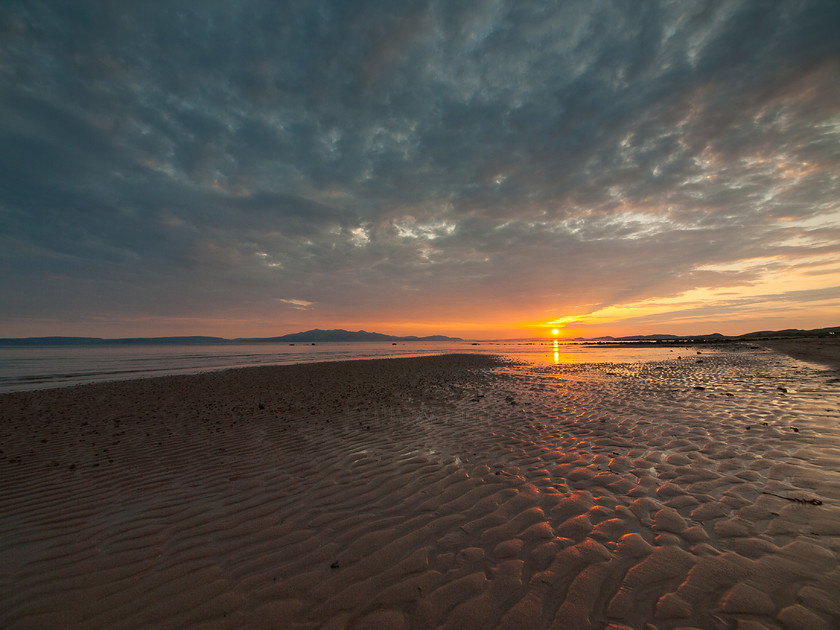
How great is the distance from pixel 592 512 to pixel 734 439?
515 cm

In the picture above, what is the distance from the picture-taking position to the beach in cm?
305

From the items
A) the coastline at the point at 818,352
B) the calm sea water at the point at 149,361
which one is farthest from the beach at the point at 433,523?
the coastline at the point at 818,352

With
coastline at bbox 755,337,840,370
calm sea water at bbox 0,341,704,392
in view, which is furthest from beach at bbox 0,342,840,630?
coastline at bbox 755,337,840,370

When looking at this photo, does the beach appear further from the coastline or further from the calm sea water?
the coastline

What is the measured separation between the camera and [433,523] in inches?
176

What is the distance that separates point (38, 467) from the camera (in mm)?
7168

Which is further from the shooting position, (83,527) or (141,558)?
(83,527)

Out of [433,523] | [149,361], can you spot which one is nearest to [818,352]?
[433,523]

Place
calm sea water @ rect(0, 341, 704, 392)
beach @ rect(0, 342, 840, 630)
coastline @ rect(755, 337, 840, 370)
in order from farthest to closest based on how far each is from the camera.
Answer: calm sea water @ rect(0, 341, 704, 392), coastline @ rect(755, 337, 840, 370), beach @ rect(0, 342, 840, 630)

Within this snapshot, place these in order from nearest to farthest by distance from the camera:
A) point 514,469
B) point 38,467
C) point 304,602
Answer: point 304,602, point 514,469, point 38,467

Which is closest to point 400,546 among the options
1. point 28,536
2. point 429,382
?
point 28,536

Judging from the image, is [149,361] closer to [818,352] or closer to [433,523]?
[433,523]

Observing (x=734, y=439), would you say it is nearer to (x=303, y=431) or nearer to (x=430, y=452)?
(x=430, y=452)

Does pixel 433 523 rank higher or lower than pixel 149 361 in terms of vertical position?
lower
